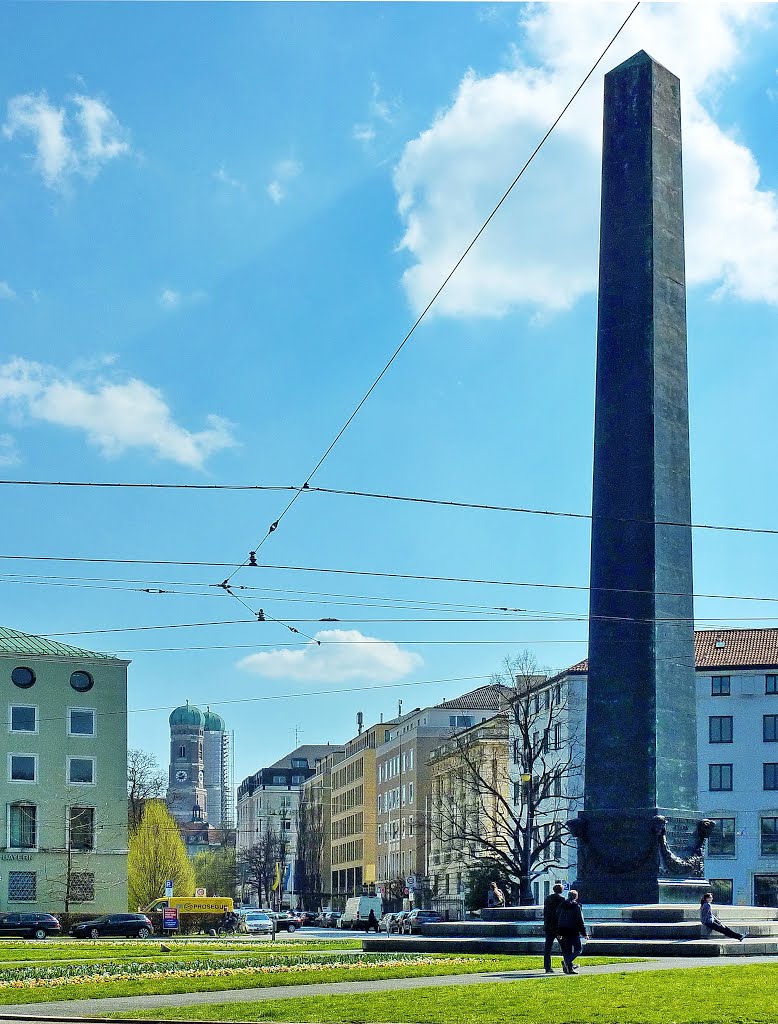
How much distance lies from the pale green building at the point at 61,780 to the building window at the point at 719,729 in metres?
26.5

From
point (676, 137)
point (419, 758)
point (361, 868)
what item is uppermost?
point (676, 137)

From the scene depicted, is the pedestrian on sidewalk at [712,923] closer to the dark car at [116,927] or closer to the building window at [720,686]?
the dark car at [116,927]

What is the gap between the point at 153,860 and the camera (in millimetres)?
78062

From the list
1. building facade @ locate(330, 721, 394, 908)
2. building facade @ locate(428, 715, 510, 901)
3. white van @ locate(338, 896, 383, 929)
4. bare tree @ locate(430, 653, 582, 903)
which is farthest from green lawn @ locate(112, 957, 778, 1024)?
building facade @ locate(330, 721, 394, 908)

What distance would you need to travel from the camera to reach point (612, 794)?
82.7ft

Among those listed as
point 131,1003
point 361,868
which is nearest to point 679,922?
point 131,1003

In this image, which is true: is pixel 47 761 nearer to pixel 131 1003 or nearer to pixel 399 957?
pixel 399 957

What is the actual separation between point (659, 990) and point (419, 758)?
85284mm

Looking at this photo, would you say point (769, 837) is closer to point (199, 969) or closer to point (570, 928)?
point (199, 969)

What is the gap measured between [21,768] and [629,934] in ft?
156

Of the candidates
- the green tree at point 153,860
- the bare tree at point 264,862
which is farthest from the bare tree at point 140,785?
the bare tree at point 264,862

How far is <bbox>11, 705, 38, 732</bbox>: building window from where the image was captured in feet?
218

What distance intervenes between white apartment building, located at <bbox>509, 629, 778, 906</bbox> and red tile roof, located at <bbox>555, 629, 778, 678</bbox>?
46mm

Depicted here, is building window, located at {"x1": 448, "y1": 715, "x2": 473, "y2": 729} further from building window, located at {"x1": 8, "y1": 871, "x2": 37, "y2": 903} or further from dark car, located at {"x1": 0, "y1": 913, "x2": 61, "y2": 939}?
dark car, located at {"x1": 0, "y1": 913, "x2": 61, "y2": 939}
